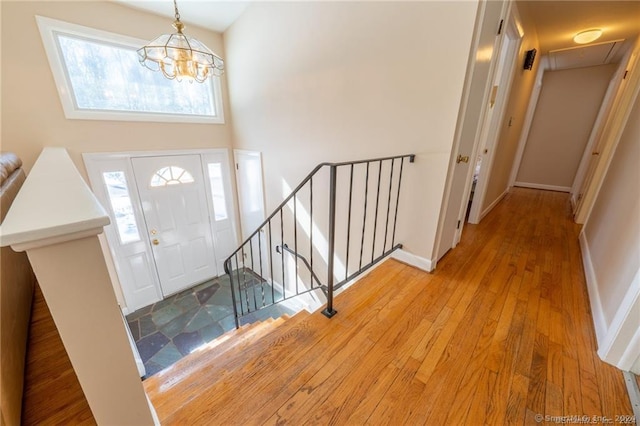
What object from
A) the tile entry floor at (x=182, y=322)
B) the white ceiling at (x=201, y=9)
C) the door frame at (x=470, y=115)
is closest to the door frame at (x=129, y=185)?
the tile entry floor at (x=182, y=322)

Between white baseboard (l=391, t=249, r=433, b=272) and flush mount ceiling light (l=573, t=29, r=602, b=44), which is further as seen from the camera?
flush mount ceiling light (l=573, t=29, r=602, b=44)

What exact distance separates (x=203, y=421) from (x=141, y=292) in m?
3.27

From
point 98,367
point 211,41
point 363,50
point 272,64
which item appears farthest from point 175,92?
point 98,367

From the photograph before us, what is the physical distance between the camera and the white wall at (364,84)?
1649 mm

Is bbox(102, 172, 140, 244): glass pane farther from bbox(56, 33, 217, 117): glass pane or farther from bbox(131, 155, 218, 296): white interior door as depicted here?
bbox(56, 33, 217, 117): glass pane

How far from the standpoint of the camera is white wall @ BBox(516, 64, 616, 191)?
4.36m

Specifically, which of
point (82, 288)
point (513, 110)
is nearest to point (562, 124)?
point (513, 110)

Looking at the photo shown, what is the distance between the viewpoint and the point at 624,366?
1169 millimetres

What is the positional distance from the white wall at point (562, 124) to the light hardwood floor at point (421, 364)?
4.22 metres

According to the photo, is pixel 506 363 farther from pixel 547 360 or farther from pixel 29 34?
pixel 29 34

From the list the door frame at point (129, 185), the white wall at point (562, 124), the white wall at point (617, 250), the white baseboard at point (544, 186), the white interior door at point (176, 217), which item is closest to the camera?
the white wall at point (617, 250)

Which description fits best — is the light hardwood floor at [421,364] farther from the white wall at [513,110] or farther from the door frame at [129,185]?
the door frame at [129,185]

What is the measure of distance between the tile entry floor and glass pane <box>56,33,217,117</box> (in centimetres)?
278

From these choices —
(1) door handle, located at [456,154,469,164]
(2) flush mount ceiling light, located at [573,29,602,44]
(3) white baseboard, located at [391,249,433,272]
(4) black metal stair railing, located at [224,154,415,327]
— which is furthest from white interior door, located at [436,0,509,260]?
(2) flush mount ceiling light, located at [573,29,602,44]
